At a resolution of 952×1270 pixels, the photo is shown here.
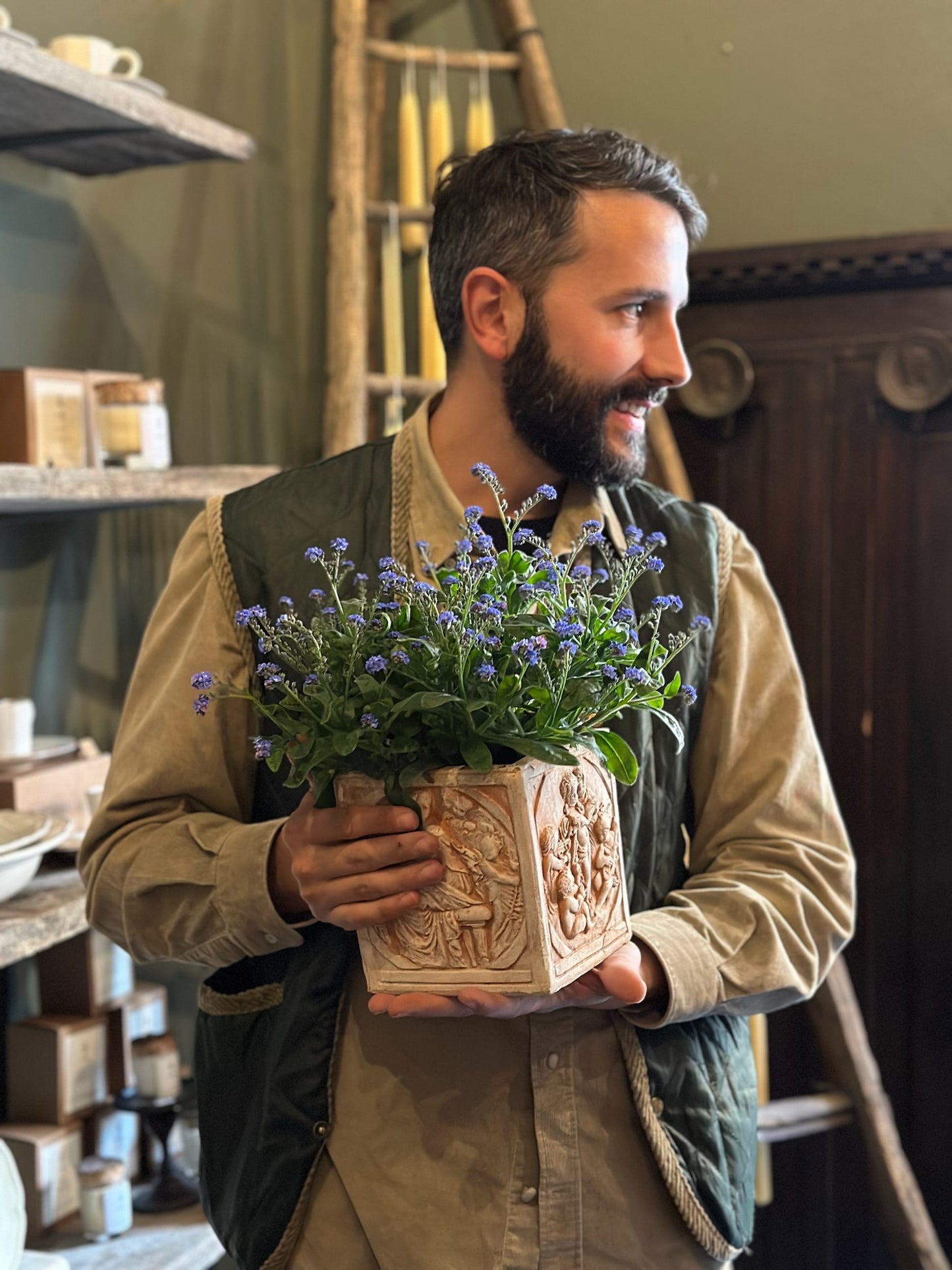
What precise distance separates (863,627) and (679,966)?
64.4 inches

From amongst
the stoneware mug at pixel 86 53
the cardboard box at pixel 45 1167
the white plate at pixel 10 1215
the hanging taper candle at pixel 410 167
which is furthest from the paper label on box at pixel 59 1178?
the hanging taper candle at pixel 410 167

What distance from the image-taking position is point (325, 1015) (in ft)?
4.12

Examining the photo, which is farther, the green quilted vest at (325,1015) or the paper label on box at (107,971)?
the paper label on box at (107,971)

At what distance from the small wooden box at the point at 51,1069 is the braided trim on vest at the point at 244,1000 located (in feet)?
2.46

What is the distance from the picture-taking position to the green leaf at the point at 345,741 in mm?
950

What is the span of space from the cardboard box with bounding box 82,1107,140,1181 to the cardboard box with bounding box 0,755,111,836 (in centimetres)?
46

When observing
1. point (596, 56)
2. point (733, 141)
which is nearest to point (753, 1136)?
point (733, 141)

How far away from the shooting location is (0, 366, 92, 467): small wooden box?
1866 mm

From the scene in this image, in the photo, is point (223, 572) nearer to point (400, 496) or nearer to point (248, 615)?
point (400, 496)

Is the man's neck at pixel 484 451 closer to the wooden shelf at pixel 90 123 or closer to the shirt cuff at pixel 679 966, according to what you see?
the shirt cuff at pixel 679 966

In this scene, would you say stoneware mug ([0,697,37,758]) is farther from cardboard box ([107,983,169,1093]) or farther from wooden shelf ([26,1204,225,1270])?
wooden shelf ([26,1204,225,1270])

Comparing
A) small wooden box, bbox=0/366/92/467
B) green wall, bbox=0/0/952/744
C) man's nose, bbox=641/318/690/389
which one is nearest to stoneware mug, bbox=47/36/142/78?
green wall, bbox=0/0/952/744

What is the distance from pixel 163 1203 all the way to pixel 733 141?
2.20 metres

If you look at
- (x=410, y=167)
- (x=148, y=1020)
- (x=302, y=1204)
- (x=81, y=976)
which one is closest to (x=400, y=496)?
(x=302, y=1204)
